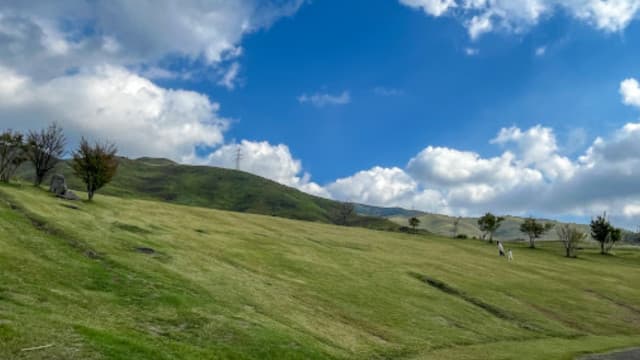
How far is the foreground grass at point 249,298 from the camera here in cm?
2816

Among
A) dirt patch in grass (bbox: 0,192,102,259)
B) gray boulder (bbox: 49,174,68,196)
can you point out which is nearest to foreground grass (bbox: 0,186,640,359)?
dirt patch in grass (bbox: 0,192,102,259)

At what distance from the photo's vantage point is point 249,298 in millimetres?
42188

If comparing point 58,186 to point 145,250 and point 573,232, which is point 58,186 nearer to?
point 145,250

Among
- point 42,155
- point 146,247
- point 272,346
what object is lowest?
point 272,346

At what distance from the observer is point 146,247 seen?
5078 cm

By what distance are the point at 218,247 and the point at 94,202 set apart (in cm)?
2528

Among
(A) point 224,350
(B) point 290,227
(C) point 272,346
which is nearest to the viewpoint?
(A) point 224,350

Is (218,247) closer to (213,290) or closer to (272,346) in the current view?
(213,290)

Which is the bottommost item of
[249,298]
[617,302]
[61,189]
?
[249,298]

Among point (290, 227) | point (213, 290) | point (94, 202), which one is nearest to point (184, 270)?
point (213, 290)

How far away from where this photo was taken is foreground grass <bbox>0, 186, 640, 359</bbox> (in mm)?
28156

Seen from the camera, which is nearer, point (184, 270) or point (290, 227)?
point (184, 270)

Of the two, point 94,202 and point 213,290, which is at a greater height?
point 94,202

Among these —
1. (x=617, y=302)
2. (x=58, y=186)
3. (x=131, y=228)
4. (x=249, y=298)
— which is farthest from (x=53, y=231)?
(x=617, y=302)
